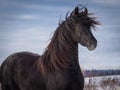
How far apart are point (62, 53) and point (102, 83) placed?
4.97 metres

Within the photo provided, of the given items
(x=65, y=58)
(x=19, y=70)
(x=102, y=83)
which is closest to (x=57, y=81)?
(x=65, y=58)

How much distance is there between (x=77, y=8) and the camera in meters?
5.27

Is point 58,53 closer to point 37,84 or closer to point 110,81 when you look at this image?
point 37,84

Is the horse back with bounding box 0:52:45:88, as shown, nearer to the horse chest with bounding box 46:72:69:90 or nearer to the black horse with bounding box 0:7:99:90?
the black horse with bounding box 0:7:99:90

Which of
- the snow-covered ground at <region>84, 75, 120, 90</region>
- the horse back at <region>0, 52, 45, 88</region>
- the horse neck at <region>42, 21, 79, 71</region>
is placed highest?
the horse neck at <region>42, 21, 79, 71</region>

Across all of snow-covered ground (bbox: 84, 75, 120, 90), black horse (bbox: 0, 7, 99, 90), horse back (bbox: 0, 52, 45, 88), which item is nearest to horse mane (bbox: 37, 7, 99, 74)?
black horse (bbox: 0, 7, 99, 90)

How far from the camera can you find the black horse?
5.05 meters

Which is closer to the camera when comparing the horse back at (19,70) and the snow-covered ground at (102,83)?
the horse back at (19,70)

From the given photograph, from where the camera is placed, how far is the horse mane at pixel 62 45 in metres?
5.15

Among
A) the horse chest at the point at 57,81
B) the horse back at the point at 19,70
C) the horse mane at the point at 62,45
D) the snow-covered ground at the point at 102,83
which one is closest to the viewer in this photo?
the horse chest at the point at 57,81

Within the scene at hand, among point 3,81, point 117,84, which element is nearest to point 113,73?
point 117,84

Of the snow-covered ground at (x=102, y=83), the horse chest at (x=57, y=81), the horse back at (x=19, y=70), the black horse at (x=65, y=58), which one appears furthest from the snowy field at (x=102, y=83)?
the horse chest at (x=57, y=81)

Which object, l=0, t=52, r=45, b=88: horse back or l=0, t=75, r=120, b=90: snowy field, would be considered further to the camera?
l=0, t=75, r=120, b=90: snowy field

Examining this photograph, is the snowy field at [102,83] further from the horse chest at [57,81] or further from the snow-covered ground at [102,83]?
the horse chest at [57,81]
